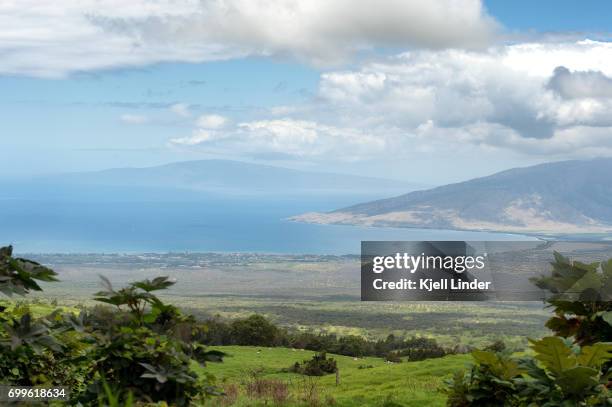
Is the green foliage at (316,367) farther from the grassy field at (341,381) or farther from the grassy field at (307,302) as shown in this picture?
the grassy field at (307,302)

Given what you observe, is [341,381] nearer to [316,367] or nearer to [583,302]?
[316,367]

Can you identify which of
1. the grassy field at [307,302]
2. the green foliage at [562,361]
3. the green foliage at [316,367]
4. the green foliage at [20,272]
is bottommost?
the grassy field at [307,302]

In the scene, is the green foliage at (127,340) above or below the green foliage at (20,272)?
below

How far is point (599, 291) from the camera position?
5.89 metres

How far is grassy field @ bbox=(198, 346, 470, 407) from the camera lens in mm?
11375

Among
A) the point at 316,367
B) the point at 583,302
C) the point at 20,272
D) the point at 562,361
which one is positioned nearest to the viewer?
the point at 562,361

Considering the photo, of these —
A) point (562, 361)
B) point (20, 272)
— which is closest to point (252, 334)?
point (20, 272)

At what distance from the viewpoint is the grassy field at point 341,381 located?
11375 mm

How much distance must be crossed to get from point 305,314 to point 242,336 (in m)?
53.8

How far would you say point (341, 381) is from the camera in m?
21.3

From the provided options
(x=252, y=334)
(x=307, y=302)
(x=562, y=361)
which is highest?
(x=562, y=361)

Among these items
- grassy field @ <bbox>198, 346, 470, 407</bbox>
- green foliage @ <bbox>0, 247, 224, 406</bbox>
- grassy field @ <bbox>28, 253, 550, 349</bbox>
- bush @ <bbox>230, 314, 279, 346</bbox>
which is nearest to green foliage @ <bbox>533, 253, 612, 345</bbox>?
grassy field @ <bbox>198, 346, 470, 407</bbox>

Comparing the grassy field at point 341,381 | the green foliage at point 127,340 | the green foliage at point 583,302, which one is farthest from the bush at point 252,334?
the green foliage at point 127,340

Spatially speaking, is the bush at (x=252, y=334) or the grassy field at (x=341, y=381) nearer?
the grassy field at (x=341, y=381)
